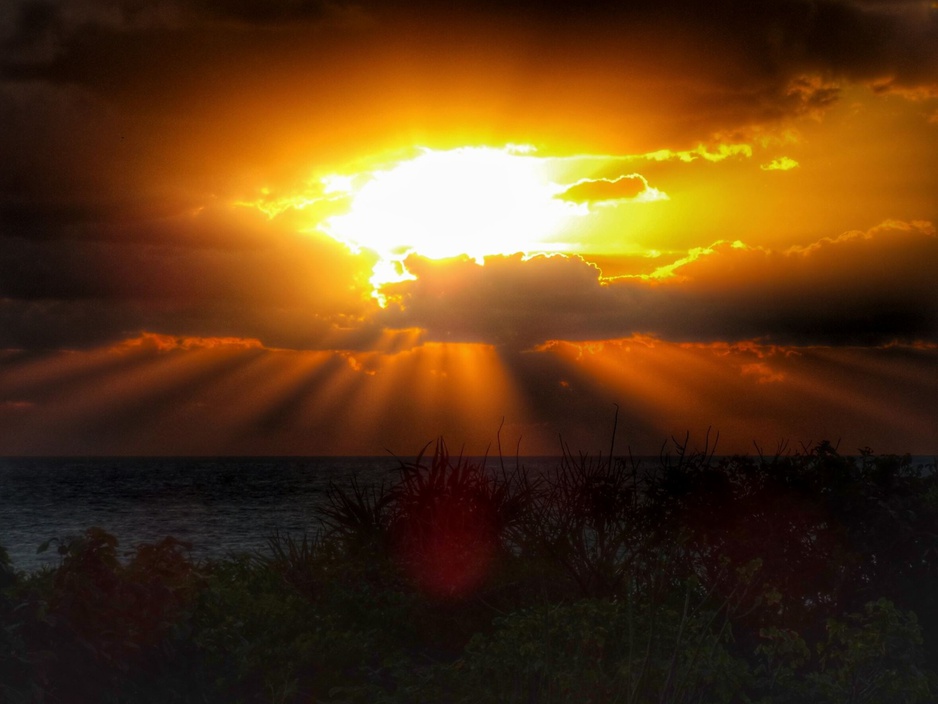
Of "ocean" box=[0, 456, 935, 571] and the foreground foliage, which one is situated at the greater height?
the foreground foliage

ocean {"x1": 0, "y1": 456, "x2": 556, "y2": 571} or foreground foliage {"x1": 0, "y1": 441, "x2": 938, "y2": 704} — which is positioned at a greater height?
foreground foliage {"x1": 0, "y1": 441, "x2": 938, "y2": 704}

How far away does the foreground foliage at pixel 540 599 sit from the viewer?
278 inches

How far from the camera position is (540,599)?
10.0 m

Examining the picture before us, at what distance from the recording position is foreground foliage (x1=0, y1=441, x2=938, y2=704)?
706 centimetres

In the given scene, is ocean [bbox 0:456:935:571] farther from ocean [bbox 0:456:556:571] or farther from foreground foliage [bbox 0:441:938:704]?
foreground foliage [bbox 0:441:938:704]

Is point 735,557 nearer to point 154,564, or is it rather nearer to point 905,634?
point 905,634

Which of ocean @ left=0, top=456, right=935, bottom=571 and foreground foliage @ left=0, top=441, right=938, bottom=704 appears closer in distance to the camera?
foreground foliage @ left=0, top=441, right=938, bottom=704

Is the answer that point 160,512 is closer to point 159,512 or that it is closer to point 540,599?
point 159,512

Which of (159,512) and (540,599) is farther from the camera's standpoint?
(159,512)

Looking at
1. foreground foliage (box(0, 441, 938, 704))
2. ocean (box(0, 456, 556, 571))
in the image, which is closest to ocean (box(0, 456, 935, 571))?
ocean (box(0, 456, 556, 571))

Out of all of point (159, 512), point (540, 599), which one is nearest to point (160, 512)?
point (159, 512)

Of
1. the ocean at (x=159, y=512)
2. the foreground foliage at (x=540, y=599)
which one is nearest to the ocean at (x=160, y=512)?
the ocean at (x=159, y=512)

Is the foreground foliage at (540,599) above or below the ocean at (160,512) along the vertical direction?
above

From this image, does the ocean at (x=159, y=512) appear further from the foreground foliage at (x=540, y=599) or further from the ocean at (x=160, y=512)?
the foreground foliage at (x=540, y=599)
